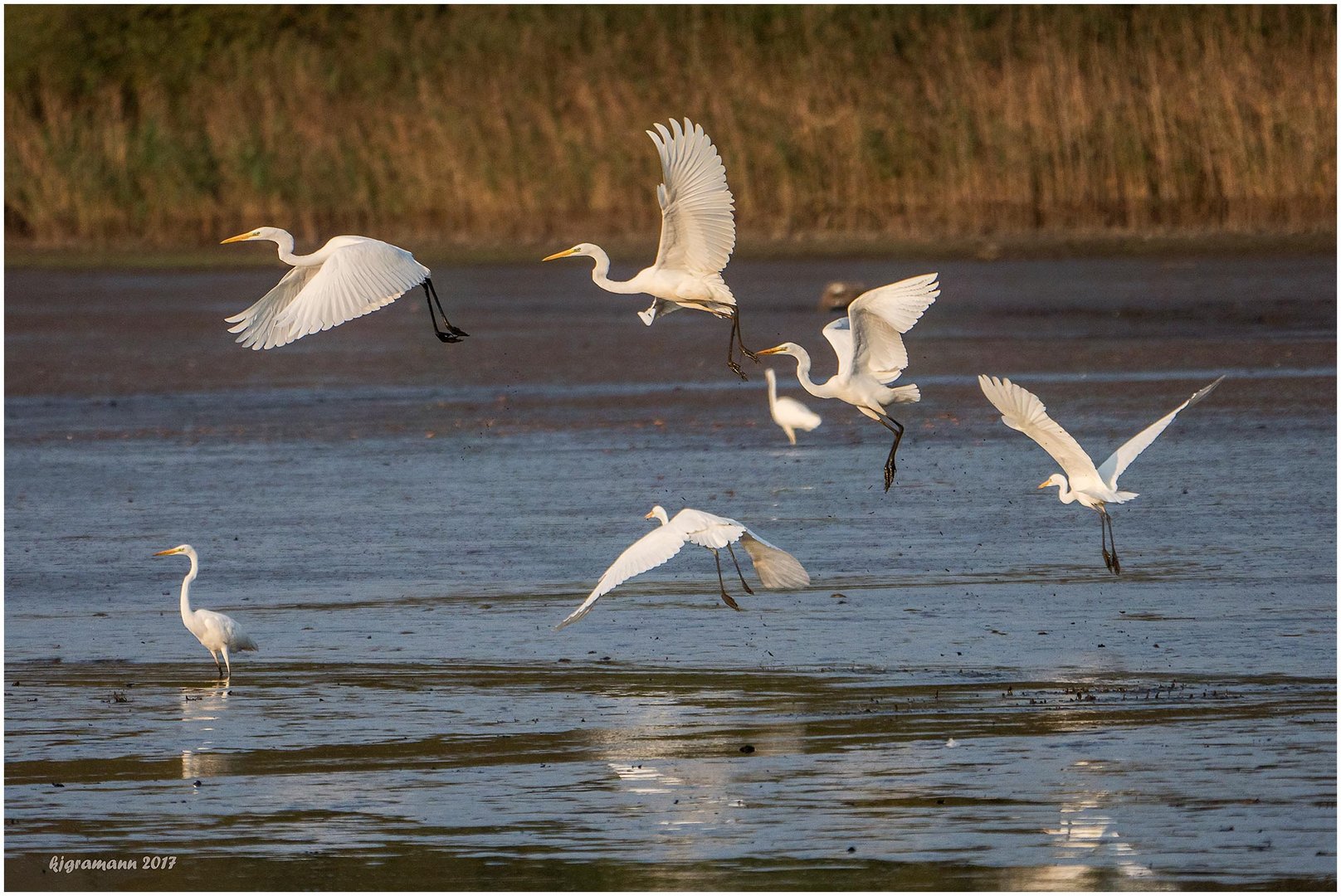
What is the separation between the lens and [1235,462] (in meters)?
14.1

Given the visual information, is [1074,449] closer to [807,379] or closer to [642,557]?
[807,379]

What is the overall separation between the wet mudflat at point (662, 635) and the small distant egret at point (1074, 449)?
422 millimetres

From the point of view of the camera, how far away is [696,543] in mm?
9180

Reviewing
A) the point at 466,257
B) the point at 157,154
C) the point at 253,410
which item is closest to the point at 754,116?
the point at 466,257

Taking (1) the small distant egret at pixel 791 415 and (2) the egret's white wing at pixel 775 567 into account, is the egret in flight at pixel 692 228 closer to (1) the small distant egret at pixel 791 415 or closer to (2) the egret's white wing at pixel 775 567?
(2) the egret's white wing at pixel 775 567

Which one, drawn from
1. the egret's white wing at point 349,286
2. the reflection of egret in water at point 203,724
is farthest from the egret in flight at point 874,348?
the reflection of egret in water at point 203,724

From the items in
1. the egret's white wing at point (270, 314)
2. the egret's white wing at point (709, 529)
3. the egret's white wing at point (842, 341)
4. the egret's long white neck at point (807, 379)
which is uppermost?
the egret's white wing at point (270, 314)

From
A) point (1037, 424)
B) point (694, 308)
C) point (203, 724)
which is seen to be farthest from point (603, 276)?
point (203, 724)

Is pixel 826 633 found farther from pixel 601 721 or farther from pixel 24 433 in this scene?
pixel 24 433

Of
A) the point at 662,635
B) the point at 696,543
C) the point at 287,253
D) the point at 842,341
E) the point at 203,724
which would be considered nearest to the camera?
the point at 203,724

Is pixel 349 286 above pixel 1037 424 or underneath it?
above

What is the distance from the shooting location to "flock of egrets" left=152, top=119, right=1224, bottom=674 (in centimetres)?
927

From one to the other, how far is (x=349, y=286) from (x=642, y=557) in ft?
5.31

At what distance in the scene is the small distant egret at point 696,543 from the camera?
870 cm
